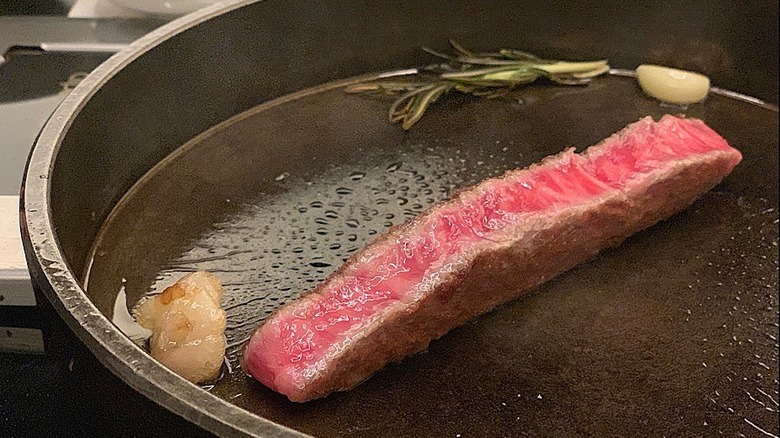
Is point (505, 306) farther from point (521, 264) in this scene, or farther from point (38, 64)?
point (38, 64)

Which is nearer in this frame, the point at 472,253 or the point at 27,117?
the point at 472,253

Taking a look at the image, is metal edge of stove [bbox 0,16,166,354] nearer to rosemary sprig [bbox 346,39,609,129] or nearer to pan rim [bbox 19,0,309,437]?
pan rim [bbox 19,0,309,437]

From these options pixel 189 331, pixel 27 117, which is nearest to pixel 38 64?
pixel 27 117

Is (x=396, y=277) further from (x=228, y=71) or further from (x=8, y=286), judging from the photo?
(x=228, y=71)

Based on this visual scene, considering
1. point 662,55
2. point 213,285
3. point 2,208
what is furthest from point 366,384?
point 662,55

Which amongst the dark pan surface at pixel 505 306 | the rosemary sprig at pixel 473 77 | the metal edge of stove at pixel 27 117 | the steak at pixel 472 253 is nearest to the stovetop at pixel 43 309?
the metal edge of stove at pixel 27 117

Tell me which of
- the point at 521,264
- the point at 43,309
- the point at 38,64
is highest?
the point at 38,64
